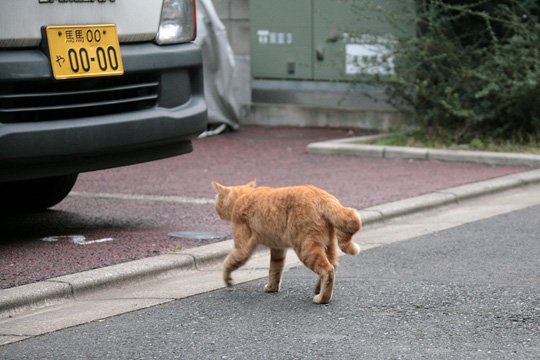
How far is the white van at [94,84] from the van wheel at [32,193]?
1.21 meters

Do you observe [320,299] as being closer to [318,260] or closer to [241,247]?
[318,260]

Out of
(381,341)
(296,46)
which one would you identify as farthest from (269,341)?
(296,46)

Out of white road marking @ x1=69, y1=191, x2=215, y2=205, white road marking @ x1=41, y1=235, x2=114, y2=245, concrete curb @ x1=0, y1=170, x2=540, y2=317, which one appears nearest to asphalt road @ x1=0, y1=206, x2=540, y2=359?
concrete curb @ x1=0, y1=170, x2=540, y2=317

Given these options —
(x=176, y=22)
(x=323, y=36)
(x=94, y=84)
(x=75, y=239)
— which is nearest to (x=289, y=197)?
(x=94, y=84)

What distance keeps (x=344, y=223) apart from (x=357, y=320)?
473mm

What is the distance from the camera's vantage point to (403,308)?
5184 mm

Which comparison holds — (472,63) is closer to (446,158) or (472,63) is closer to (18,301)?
(446,158)

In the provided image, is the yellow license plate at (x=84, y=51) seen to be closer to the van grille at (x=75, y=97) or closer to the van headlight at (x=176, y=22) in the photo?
the van grille at (x=75, y=97)

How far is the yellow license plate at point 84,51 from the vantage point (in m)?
6.15

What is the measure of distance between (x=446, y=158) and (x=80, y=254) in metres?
5.01

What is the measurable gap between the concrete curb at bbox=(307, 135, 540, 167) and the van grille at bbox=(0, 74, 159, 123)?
14.3ft

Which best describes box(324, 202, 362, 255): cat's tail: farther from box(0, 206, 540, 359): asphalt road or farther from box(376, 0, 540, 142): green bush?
box(376, 0, 540, 142): green bush

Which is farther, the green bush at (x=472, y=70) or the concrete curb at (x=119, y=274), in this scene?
the green bush at (x=472, y=70)

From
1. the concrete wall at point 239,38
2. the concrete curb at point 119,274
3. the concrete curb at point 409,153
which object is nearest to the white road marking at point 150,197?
the concrete curb at point 119,274
